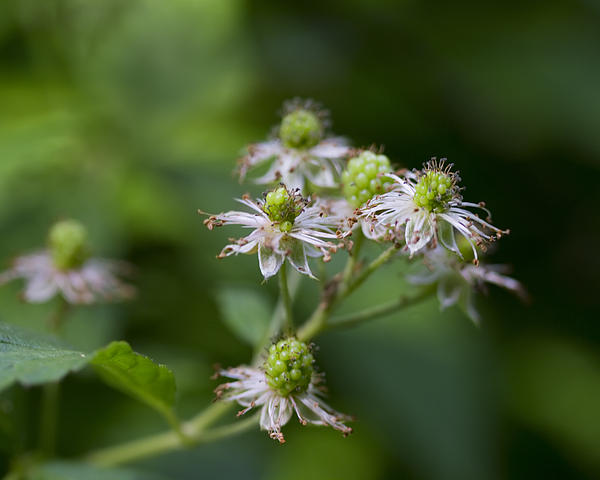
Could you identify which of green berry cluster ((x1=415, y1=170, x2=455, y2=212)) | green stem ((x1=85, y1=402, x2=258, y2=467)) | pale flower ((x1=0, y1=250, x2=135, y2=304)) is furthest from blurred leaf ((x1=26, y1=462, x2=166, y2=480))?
green berry cluster ((x1=415, y1=170, x2=455, y2=212))

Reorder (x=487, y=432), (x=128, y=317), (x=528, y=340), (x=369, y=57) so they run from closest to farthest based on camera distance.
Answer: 1. (x=128, y=317)
2. (x=487, y=432)
3. (x=528, y=340)
4. (x=369, y=57)

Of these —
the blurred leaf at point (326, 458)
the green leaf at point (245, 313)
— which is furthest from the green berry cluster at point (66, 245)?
the blurred leaf at point (326, 458)

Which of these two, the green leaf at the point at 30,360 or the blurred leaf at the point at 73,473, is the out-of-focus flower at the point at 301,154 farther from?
the blurred leaf at the point at 73,473

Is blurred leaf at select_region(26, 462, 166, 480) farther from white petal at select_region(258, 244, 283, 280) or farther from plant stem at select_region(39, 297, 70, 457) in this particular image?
white petal at select_region(258, 244, 283, 280)

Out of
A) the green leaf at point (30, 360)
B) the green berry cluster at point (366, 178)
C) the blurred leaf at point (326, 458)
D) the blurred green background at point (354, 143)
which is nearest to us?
the green leaf at point (30, 360)

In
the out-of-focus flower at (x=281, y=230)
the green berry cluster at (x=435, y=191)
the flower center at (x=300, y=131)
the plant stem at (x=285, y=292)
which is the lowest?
the plant stem at (x=285, y=292)

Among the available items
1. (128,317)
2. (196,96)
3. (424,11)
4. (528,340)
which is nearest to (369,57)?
(424,11)

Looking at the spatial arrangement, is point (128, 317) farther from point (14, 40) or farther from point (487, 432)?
point (487, 432)
